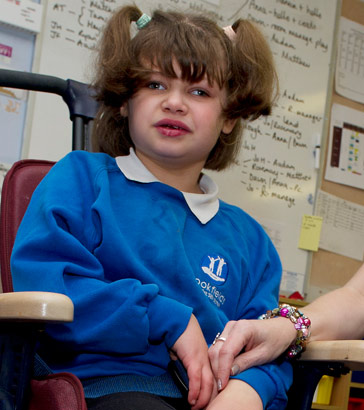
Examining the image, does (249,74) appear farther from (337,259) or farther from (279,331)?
(337,259)

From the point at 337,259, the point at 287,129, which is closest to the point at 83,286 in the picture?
the point at 287,129

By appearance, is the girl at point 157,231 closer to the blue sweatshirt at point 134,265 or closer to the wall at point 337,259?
the blue sweatshirt at point 134,265

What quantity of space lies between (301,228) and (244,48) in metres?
2.01

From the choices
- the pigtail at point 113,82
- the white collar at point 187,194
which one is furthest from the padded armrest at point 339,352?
the pigtail at point 113,82

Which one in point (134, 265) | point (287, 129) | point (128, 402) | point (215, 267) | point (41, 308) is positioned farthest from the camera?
point (287, 129)

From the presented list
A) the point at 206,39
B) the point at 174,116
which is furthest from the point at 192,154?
the point at 206,39

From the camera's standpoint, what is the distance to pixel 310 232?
3.22 m

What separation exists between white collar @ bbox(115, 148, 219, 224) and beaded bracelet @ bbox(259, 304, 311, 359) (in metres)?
0.22

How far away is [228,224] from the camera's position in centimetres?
Result: 125

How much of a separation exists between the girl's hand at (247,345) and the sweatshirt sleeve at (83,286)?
7cm

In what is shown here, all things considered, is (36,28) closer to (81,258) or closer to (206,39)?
(206,39)

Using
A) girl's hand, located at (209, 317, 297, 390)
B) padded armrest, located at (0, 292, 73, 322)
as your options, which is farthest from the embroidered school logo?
padded armrest, located at (0, 292, 73, 322)

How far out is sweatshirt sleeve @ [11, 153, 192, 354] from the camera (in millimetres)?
899

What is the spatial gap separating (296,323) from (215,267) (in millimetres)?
170
